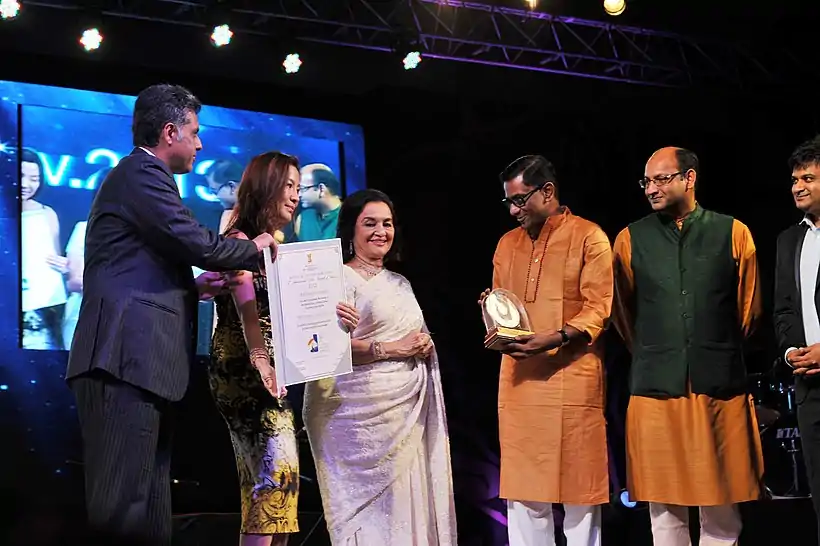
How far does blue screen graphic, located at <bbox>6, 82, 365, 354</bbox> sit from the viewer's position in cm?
580

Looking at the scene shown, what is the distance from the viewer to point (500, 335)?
3676 millimetres

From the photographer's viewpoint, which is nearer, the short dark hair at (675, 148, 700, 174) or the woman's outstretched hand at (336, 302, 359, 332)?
the woman's outstretched hand at (336, 302, 359, 332)

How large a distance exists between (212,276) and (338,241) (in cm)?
43

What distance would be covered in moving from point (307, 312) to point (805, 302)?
1810mm

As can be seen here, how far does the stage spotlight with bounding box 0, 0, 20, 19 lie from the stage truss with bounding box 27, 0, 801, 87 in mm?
304

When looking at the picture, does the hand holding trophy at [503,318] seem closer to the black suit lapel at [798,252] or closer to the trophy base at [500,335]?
the trophy base at [500,335]

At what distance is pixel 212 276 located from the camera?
331 centimetres

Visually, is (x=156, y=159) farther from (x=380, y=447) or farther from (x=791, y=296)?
(x=791, y=296)

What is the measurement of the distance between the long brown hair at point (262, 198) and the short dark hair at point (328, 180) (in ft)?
10.6

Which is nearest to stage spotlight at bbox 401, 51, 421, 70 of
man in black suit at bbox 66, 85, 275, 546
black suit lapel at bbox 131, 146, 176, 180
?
man in black suit at bbox 66, 85, 275, 546

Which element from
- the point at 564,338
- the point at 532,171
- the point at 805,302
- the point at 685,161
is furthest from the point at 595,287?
the point at 805,302

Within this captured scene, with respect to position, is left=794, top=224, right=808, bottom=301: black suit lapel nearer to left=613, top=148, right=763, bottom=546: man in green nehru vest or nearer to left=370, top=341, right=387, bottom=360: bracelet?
left=613, top=148, right=763, bottom=546: man in green nehru vest

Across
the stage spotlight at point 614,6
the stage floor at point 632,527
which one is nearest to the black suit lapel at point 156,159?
the stage floor at point 632,527

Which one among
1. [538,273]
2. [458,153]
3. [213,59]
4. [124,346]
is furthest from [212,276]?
[458,153]
